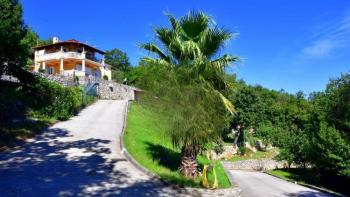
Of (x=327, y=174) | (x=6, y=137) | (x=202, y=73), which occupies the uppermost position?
(x=202, y=73)

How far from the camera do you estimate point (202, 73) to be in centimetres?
1383

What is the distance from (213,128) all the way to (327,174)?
28.8m

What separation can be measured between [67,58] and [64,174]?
46885 mm

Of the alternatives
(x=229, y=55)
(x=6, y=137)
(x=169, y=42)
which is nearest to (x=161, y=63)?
(x=169, y=42)

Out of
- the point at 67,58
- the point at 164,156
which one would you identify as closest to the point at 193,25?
the point at 164,156

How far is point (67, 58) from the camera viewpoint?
57.7 m

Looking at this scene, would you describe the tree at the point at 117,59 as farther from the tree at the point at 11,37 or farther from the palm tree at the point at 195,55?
the palm tree at the point at 195,55

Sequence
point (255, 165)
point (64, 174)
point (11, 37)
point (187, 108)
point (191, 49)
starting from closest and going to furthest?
point (187, 108) < point (64, 174) < point (191, 49) < point (11, 37) < point (255, 165)

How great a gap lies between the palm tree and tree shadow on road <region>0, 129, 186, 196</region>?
1.65m

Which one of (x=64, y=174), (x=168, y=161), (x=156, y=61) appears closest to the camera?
(x=64, y=174)

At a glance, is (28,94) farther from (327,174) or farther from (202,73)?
(327,174)

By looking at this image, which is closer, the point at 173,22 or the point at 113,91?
the point at 173,22

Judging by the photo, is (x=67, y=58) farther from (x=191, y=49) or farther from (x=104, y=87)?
(x=191, y=49)

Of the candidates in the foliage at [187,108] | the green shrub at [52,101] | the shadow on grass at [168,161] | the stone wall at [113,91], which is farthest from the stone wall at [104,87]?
the foliage at [187,108]
